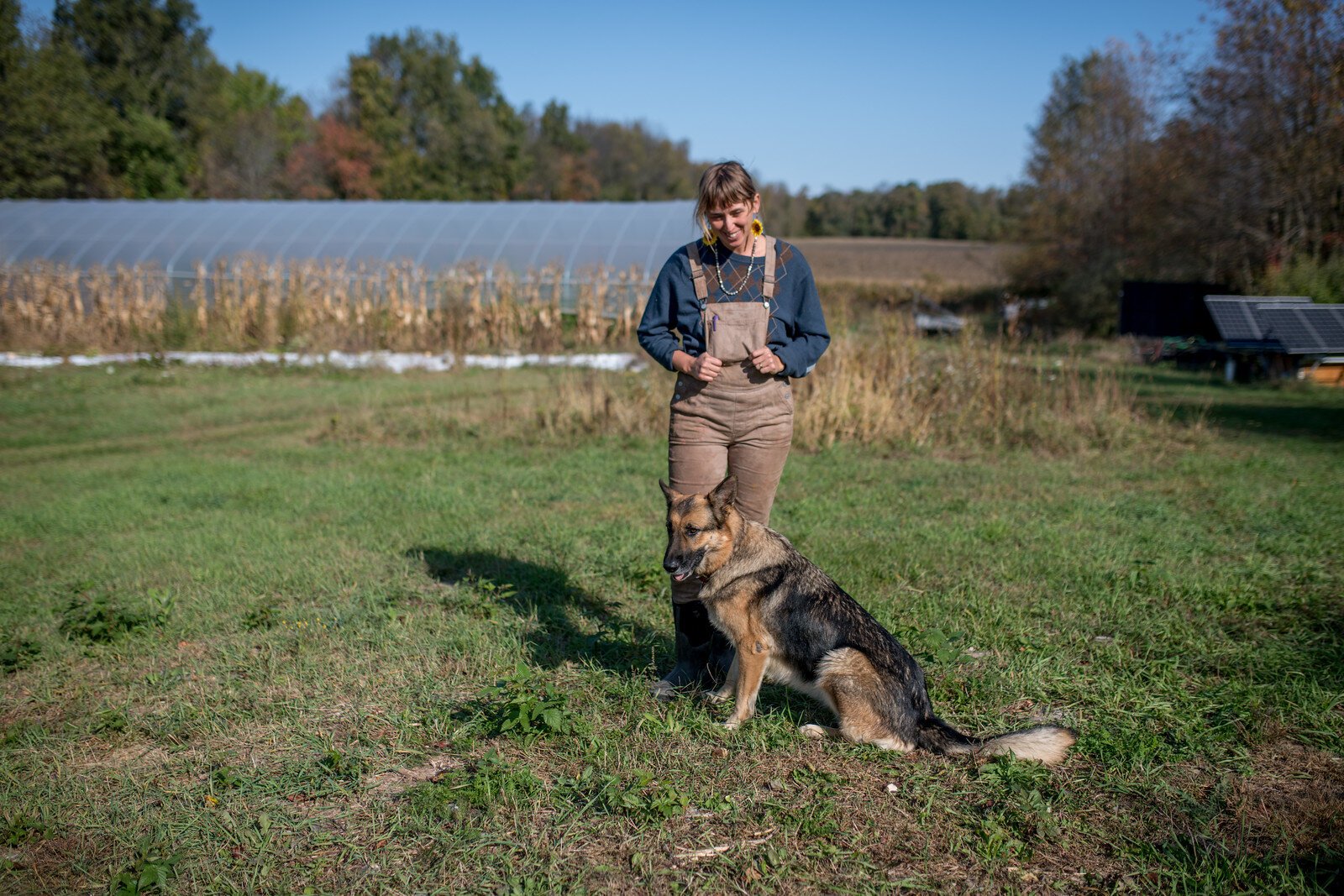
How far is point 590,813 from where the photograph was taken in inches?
127

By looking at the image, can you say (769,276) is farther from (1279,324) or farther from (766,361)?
(1279,324)

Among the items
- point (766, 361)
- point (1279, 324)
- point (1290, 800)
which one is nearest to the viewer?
point (1290, 800)

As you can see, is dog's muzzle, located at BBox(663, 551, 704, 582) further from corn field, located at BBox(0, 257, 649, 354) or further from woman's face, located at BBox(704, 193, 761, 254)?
corn field, located at BBox(0, 257, 649, 354)

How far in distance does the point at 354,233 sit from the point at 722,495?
2265 centimetres

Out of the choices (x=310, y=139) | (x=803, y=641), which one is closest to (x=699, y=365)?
(x=803, y=641)

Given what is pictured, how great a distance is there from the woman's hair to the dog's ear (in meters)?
1.21

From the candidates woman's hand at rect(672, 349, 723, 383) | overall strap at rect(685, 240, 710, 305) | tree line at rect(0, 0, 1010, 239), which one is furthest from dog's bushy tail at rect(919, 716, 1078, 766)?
tree line at rect(0, 0, 1010, 239)

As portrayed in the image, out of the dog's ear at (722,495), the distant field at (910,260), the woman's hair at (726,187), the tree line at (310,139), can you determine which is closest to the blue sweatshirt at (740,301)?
the woman's hair at (726,187)

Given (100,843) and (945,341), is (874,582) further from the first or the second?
(945,341)

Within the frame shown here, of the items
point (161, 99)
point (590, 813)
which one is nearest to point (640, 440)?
point (590, 813)

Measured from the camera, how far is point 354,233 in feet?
77.5

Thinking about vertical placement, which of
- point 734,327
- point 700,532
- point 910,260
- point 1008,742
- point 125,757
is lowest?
point 125,757

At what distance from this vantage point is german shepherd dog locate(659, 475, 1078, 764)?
141 inches

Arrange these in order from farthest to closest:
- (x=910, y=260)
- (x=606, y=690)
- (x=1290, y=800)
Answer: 1. (x=910, y=260)
2. (x=606, y=690)
3. (x=1290, y=800)
